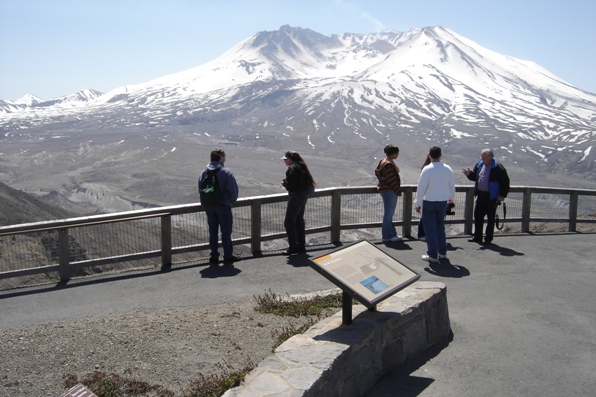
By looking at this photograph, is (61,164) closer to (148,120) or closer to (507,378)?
(148,120)

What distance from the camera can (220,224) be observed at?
962 cm

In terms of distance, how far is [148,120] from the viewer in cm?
16475

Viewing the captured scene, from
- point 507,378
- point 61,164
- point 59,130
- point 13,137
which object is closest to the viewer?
point 507,378

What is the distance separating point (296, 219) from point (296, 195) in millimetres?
440

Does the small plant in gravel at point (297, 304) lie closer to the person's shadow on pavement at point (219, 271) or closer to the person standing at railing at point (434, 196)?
the person's shadow on pavement at point (219, 271)

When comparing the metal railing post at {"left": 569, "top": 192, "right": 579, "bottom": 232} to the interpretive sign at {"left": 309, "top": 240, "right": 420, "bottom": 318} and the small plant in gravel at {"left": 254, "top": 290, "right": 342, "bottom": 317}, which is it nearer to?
the small plant in gravel at {"left": 254, "top": 290, "right": 342, "bottom": 317}

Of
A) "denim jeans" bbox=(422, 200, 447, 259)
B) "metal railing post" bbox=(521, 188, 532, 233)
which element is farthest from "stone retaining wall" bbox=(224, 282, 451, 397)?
"metal railing post" bbox=(521, 188, 532, 233)

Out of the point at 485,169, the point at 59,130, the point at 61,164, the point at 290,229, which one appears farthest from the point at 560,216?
the point at 59,130

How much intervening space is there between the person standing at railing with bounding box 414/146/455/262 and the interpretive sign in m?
3.83

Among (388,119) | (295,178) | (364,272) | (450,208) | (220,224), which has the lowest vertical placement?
(220,224)

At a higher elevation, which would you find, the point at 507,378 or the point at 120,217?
the point at 120,217

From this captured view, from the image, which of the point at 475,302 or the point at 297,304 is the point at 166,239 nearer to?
the point at 297,304

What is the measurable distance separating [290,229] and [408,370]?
4756 millimetres

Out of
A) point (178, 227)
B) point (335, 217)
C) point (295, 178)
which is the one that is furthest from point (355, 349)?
point (335, 217)
